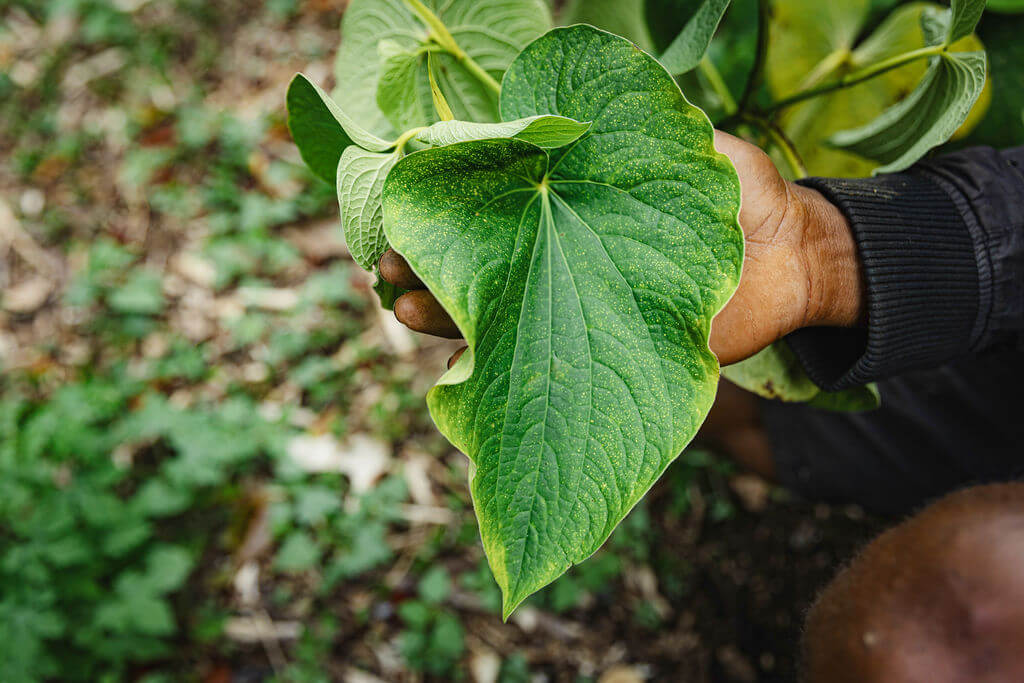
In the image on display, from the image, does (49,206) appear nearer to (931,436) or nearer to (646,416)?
(646,416)

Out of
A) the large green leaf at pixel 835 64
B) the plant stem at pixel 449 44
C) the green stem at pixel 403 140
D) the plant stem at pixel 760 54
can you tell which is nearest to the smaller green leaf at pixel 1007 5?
the large green leaf at pixel 835 64

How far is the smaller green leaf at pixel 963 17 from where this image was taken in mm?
730

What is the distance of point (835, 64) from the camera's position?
42.3 inches

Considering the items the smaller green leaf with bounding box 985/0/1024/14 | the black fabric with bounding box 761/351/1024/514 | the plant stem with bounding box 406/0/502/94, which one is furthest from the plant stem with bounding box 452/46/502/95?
the black fabric with bounding box 761/351/1024/514

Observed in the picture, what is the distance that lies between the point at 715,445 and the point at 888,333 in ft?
2.67

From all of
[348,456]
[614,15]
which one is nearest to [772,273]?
[614,15]

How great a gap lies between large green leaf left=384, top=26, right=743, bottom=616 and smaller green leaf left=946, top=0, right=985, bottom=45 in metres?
0.36

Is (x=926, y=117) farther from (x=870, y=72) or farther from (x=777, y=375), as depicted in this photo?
(x=777, y=375)

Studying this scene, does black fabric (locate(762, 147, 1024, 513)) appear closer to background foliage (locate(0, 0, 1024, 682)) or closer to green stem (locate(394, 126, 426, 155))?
background foliage (locate(0, 0, 1024, 682))

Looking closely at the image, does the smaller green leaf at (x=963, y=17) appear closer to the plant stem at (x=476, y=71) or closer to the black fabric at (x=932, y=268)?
the black fabric at (x=932, y=268)

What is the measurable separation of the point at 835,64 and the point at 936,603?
84 cm

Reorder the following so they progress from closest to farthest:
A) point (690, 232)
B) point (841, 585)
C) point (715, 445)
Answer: point (690, 232) < point (841, 585) < point (715, 445)

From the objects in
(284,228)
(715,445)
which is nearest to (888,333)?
(715,445)

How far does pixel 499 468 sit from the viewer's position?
2.28 feet
